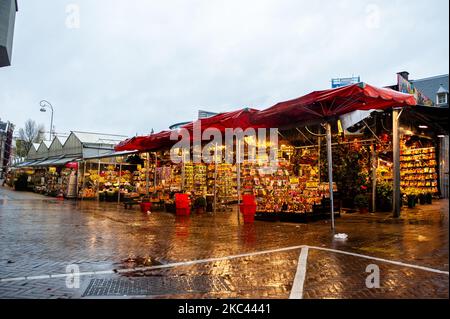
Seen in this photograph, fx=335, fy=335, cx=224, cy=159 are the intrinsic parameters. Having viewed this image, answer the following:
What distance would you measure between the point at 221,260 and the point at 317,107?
5.71 m

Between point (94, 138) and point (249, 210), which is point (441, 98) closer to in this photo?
point (249, 210)

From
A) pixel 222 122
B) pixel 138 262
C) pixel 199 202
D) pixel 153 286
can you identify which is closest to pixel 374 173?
pixel 222 122

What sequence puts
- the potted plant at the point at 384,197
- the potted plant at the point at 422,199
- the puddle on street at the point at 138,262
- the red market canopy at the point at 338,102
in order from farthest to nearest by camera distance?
the potted plant at the point at 422,199
the potted plant at the point at 384,197
the red market canopy at the point at 338,102
the puddle on street at the point at 138,262

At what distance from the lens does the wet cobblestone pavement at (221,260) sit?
405 centimetres

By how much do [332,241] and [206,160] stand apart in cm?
949

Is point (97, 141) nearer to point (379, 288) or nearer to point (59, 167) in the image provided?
point (59, 167)

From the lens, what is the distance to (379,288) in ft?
13.3

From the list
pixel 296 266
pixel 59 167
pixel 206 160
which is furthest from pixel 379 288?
pixel 59 167

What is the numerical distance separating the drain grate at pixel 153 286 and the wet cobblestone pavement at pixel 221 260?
0.04 ft

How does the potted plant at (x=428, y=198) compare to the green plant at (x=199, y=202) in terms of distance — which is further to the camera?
the potted plant at (x=428, y=198)

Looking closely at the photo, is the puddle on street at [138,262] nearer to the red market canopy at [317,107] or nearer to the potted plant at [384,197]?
the red market canopy at [317,107]

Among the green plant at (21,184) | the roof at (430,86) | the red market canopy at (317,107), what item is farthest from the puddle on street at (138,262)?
the green plant at (21,184)
